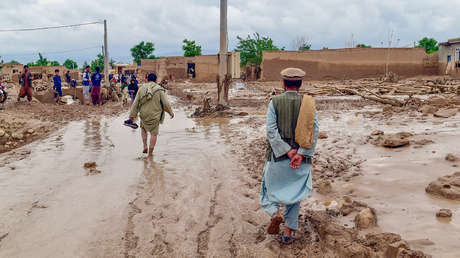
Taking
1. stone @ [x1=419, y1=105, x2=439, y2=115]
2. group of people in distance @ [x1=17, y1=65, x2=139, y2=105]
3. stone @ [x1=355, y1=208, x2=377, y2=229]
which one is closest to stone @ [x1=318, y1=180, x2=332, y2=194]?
stone @ [x1=355, y1=208, x2=377, y2=229]

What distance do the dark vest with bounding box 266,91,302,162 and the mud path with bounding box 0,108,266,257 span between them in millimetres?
1009

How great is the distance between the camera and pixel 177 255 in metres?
3.06

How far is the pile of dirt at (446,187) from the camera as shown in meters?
3.67

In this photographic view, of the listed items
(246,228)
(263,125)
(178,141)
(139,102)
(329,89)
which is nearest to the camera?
(246,228)

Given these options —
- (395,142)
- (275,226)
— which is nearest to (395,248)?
(275,226)

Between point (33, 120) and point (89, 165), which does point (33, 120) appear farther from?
point (89, 165)

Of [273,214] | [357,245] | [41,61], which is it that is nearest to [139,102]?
[273,214]

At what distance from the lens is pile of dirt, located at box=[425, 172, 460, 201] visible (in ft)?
12.0

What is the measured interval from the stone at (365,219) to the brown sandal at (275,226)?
0.71 meters

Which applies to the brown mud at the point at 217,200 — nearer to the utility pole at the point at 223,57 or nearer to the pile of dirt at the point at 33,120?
the pile of dirt at the point at 33,120

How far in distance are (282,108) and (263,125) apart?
19.6ft

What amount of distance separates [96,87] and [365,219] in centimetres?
1391

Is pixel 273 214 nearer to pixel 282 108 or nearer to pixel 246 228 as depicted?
pixel 246 228

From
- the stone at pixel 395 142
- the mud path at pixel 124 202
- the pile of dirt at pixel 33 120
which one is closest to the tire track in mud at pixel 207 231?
the mud path at pixel 124 202
